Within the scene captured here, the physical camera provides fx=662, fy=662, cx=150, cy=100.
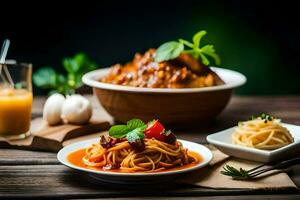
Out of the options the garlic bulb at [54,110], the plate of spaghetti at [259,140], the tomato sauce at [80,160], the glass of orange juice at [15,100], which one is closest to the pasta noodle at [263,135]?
the plate of spaghetti at [259,140]

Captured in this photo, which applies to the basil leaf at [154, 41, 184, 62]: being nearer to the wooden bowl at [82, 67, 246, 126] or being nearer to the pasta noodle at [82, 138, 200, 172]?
the wooden bowl at [82, 67, 246, 126]

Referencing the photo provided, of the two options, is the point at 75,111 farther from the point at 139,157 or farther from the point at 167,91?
the point at 139,157

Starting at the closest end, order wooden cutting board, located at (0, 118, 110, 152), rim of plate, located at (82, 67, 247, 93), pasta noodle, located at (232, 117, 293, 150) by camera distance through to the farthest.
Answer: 1. pasta noodle, located at (232, 117, 293, 150)
2. wooden cutting board, located at (0, 118, 110, 152)
3. rim of plate, located at (82, 67, 247, 93)

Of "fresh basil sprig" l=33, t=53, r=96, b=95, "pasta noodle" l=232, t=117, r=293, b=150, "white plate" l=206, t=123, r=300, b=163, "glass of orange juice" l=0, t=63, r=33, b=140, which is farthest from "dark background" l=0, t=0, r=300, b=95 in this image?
"white plate" l=206, t=123, r=300, b=163

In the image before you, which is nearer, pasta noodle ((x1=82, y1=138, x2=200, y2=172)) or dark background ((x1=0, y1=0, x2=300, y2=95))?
pasta noodle ((x1=82, y1=138, x2=200, y2=172))

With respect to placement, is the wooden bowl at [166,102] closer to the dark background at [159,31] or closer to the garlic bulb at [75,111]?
the garlic bulb at [75,111]

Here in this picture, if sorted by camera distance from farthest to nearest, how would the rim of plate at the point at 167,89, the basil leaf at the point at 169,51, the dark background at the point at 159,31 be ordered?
the dark background at the point at 159,31 → the basil leaf at the point at 169,51 → the rim of plate at the point at 167,89

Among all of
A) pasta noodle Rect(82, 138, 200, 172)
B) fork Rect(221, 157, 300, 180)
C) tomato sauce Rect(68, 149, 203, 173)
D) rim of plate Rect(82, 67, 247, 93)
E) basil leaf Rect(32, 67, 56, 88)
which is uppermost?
rim of plate Rect(82, 67, 247, 93)

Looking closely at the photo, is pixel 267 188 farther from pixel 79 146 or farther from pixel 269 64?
pixel 269 64
